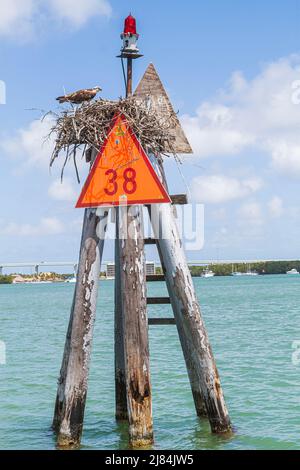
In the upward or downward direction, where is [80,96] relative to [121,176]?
upward

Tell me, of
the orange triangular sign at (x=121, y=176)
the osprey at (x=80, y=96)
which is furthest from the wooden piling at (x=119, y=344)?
the osprey at (x=80, y=96)

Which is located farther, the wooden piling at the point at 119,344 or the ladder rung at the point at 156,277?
the ladder rung at the point at 156,277

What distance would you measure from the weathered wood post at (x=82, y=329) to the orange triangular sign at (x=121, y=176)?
26cm

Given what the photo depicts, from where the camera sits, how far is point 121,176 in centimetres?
873

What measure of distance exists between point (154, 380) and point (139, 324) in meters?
7.77

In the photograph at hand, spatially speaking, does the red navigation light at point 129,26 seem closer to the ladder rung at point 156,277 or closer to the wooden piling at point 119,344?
the wooden piling at point 119,344

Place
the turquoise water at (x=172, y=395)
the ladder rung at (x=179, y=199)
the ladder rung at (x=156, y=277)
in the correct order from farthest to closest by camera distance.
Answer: the turquoise water at (x=172, y=395), the ladder rung at (x=156, y=277), the ladder rung at (x=179, y=199)

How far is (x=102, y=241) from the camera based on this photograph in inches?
354

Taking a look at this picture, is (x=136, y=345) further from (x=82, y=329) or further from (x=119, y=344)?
(x=119, y=344)

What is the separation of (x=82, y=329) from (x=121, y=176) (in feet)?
5.87

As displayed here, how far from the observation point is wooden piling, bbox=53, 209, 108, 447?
870 centimetres

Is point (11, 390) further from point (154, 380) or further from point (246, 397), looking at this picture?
point (246, 397)

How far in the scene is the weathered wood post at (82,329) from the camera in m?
8.70

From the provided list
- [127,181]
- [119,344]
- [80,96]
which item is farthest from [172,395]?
[80,96]
